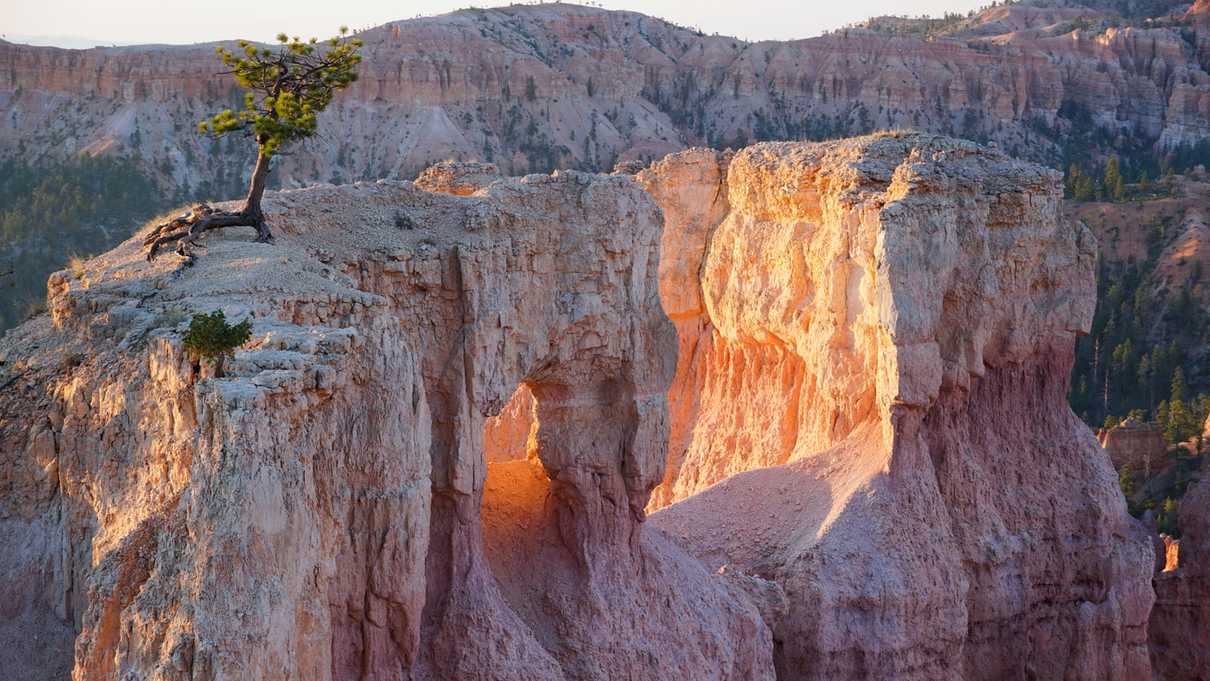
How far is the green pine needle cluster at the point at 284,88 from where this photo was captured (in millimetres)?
17000

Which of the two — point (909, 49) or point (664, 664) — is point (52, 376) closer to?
point (664, 664)

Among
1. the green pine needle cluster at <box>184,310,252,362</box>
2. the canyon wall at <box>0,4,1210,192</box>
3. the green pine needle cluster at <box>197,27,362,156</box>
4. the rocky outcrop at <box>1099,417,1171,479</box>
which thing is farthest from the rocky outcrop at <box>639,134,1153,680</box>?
the canyon wall at <box>0,4,1210,192</box>

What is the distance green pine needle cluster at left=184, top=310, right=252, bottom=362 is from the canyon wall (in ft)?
182

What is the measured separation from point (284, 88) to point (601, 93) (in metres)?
72.1

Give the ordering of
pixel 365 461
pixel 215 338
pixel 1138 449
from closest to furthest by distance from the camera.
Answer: pixel 215 338 → pixel 365 461 → pixel 1138 449

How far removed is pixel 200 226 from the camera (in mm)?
16156

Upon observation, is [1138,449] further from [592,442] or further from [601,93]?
[601,93]

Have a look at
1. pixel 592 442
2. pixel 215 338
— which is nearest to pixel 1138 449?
pixel 592 442

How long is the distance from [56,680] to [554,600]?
738cm

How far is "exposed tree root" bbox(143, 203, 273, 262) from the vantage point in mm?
16031

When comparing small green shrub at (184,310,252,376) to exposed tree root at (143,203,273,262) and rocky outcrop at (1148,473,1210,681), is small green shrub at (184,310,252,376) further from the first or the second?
rocky outcrop at (1148,473,1210,681)

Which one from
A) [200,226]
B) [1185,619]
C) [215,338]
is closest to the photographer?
[215,338]

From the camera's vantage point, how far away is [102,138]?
242ft

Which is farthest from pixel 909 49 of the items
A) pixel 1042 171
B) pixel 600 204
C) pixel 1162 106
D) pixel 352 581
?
pixel 352 581
